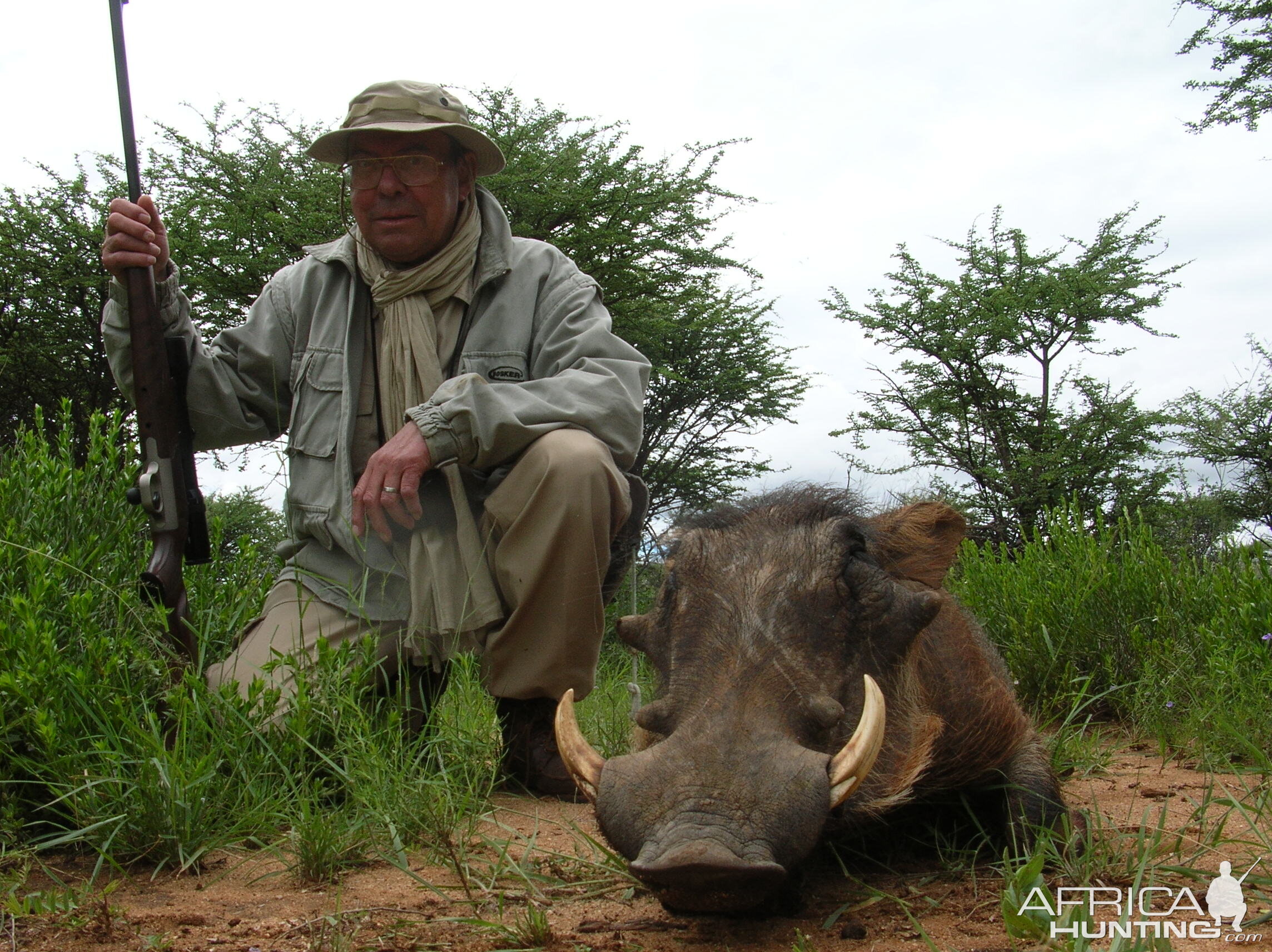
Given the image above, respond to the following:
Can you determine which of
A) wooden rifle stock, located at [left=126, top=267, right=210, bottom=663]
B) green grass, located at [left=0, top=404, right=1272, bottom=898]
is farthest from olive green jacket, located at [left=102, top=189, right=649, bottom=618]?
green grass, located at [left=0, top=404, right=1272, bottom=898]

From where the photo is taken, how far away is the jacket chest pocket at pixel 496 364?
3410 mm

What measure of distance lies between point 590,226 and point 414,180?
22.2ft

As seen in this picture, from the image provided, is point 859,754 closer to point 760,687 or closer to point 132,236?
point 760,687

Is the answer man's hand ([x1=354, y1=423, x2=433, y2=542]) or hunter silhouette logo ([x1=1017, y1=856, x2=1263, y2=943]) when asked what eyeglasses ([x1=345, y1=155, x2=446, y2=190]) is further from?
hunter silhouette logo ([x1=1017, y1=856, x2=1263, y2=943])

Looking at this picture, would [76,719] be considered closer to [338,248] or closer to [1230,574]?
[338,248]

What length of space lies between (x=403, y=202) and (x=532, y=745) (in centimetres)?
173

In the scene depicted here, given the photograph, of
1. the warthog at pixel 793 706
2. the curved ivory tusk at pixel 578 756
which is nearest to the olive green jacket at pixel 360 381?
the warthog at pixel 793 706

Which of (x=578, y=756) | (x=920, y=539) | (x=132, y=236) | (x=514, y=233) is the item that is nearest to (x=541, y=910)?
(x=578, y=756)

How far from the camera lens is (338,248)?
11.7ft

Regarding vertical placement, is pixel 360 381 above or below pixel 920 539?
above

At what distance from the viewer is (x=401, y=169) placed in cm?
345

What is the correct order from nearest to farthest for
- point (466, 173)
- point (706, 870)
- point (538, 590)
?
point (706, 870), point (538, 590), point (466, 173)

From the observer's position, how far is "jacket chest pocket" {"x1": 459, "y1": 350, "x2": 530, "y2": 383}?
134 inches

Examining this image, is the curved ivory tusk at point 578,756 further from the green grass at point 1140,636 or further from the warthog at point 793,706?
the green grass at point 1140,636
